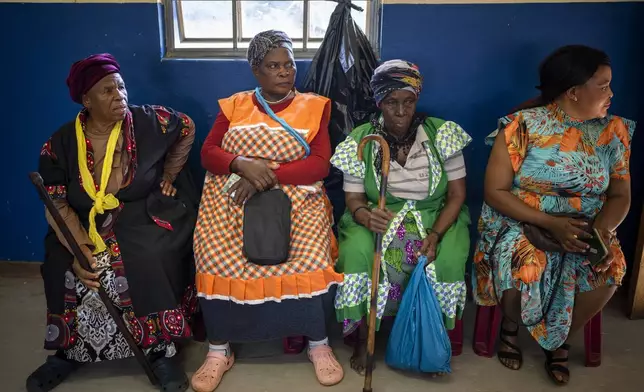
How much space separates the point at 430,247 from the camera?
8.09 ft

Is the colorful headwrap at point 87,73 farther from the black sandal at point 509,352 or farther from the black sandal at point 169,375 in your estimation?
the black sandal at point 509,352

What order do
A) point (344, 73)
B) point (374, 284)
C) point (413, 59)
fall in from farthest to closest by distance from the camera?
point (413, 59)
point (344, 73)
point (374, 284)

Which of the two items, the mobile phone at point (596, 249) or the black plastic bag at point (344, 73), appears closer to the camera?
the mobile phone at point (596, 249)

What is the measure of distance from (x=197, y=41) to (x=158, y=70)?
1.09 feet

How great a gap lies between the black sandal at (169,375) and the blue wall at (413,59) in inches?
49.2

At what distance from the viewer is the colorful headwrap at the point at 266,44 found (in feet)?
8.55

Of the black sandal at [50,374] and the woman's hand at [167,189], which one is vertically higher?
the woman's hand at [167,189]

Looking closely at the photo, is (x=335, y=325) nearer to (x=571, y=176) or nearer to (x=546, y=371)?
(x=546, y=371)

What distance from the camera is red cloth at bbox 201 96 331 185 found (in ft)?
8.56

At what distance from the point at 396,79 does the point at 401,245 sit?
78cm

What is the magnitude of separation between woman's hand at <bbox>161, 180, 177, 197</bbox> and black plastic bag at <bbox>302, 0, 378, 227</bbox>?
0.90 meters

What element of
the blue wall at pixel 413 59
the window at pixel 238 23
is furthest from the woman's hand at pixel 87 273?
the window at pixel 238 23

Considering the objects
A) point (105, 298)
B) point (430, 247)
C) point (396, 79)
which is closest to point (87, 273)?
point (105, 298)

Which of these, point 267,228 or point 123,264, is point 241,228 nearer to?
point 267,228
